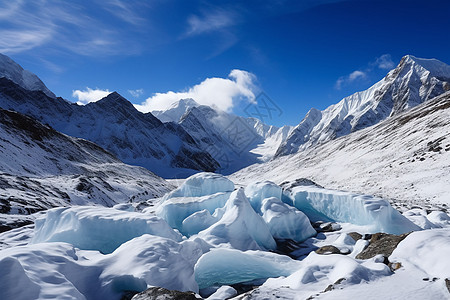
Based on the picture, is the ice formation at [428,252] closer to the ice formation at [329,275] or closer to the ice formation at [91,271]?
the ice formation at [329,275]

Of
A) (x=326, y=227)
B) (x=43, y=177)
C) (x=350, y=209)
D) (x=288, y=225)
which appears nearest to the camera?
(x=288, y=225)

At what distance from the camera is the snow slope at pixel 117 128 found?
11719cm

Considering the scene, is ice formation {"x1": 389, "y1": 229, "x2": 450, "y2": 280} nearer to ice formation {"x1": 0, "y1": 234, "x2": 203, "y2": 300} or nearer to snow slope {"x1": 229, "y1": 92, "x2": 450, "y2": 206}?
ice formation {"x1": 0, "y1": 234, "x2": 203, "y2": 300}

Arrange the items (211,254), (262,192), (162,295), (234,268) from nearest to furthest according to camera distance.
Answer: (162,295) → (211,254) → (234,268) → (262,192)

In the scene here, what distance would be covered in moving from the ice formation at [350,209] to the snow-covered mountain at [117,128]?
93700mm

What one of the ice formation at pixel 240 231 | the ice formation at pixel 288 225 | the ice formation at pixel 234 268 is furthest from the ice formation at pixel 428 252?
the ice formation at pixel 288 225

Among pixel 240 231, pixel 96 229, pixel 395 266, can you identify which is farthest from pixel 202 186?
pixel 395 266

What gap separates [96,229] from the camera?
32.7 feet

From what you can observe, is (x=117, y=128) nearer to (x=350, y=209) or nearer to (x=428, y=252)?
(x=350, y=209)

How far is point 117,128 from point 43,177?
350 feet

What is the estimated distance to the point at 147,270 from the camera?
20.9ft

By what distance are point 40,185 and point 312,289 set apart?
25022 mm

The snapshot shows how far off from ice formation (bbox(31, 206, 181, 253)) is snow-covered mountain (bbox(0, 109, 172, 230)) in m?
4.87

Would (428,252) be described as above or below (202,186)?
below
